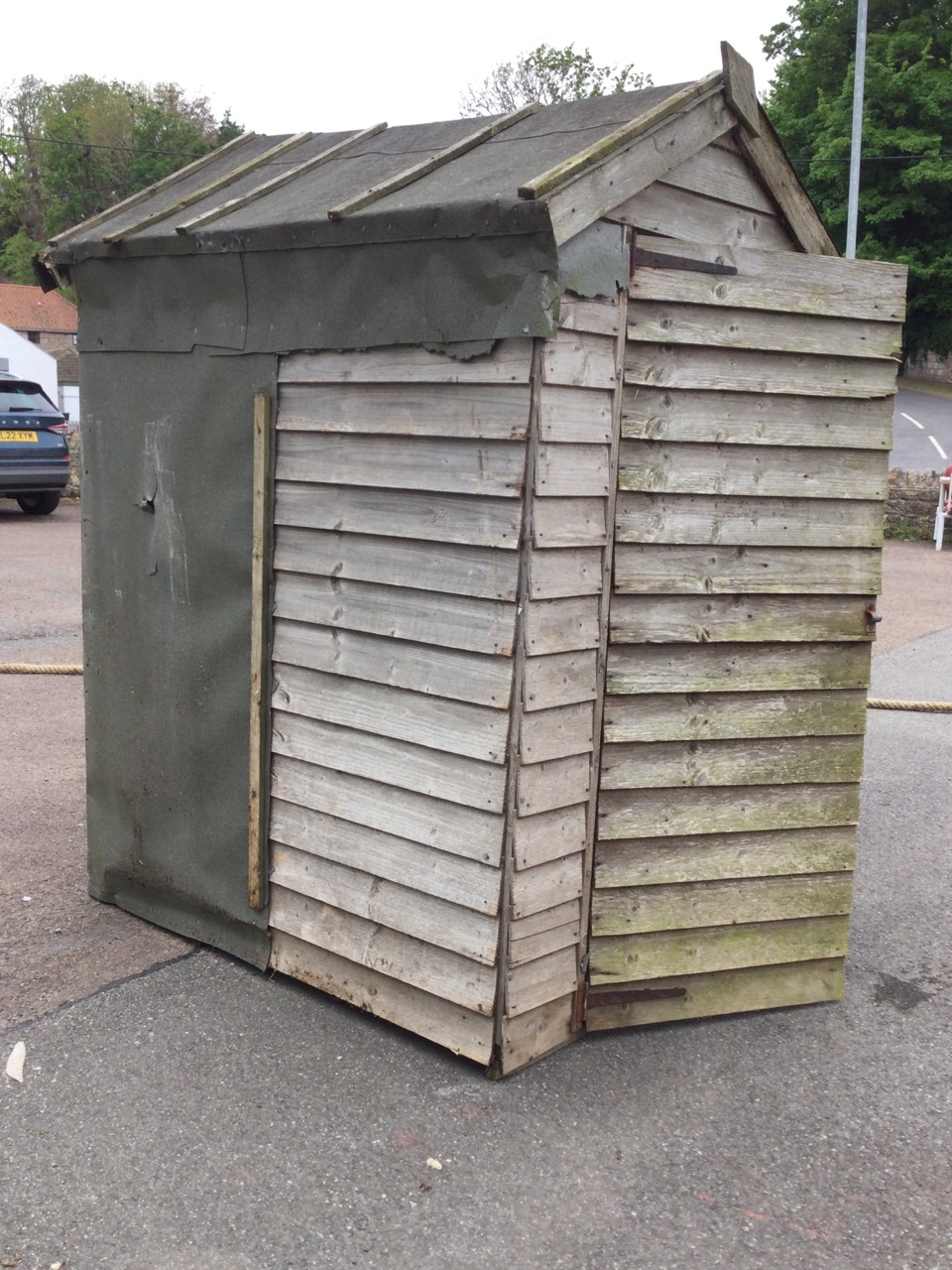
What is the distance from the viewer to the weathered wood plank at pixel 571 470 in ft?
10.9

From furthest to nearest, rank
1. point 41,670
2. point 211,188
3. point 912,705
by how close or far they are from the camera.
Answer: point 41,670
point 912,705
point 211,188

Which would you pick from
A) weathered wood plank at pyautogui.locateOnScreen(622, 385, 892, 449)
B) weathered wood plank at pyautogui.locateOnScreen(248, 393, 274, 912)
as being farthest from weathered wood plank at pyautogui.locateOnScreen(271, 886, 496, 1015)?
weathered wood plank at pyautogui.locateOnScreen(622, 385, 892, 449)

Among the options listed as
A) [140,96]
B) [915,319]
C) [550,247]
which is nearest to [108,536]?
[550,247]

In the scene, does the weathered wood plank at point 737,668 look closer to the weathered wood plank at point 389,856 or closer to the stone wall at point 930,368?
the weathered wood plank at point 389,856

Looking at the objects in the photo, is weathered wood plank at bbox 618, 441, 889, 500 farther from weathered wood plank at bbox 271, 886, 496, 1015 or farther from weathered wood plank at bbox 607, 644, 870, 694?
weathered wood plank at bbox 271, 886, 496, 1015

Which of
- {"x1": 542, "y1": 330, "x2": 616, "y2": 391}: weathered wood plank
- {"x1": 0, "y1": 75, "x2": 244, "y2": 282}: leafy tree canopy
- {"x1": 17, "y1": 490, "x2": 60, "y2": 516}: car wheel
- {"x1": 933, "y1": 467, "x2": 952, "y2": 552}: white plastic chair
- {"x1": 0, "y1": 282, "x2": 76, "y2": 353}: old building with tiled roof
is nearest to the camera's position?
{"x1": 542, "y1": 330, "x2": 616, "y2": 391}: weathered wood plank

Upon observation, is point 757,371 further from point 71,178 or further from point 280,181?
point 71,178

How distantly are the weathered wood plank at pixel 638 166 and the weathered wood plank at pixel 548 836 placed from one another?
159 centimetres

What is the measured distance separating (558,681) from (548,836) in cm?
46

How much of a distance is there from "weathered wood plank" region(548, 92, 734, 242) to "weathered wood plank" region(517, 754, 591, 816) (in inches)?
56.7

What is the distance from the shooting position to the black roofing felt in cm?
336

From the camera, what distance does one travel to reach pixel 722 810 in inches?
155

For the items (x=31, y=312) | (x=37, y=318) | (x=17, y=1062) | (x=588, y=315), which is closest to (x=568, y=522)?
(x=588, y=315)

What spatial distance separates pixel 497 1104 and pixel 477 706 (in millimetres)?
1123
